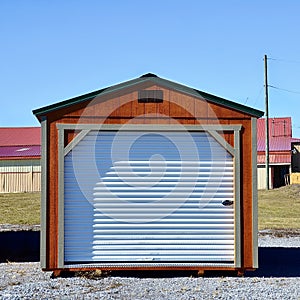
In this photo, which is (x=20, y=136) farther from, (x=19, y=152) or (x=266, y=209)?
(x=266, y=209)

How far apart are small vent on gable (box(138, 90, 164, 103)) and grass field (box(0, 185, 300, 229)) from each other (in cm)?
1277

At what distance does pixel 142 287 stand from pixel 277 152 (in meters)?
36.3

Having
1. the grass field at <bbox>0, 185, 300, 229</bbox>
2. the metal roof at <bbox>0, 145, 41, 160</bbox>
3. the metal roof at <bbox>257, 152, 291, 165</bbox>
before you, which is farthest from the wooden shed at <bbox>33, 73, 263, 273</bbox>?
the metal roof at <bbox>257, 152, 291, 165</bbox>

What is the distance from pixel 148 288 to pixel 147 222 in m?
1.38

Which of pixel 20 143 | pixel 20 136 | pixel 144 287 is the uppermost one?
pixel 20 136

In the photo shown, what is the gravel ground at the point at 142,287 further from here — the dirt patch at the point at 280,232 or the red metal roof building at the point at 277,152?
the red metal roof building at the point at 277,152

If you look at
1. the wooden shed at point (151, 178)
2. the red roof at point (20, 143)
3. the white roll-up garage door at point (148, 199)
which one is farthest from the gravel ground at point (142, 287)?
the red roof at point (20, 143)

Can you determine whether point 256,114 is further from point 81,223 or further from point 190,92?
point 81,223

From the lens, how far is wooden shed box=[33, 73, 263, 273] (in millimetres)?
11211

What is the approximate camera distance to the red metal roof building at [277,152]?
145 feet

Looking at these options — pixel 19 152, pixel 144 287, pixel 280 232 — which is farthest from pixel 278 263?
pixel 19 152

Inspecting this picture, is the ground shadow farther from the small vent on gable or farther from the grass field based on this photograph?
the grass field

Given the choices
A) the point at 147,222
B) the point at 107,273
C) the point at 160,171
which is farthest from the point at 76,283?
the point at 160,171

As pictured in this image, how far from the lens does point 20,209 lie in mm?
30297
